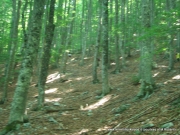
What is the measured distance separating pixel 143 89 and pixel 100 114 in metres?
2.55

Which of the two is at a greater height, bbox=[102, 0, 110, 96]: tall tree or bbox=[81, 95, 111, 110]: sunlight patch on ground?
bbox=[102, 0, 110, 96]: tall tree

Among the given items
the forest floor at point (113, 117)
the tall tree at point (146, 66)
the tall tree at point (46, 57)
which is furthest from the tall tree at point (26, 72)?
the tall tree at point (146, 66)

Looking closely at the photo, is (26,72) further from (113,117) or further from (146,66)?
(146,66)

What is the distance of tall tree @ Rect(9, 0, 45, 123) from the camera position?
7060mm

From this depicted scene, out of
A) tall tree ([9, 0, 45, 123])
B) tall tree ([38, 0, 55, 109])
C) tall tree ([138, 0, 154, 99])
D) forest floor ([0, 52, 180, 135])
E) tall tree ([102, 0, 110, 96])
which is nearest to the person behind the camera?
forest floor ([0, 52, 180, 135])

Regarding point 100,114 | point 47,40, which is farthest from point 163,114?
point 47,40

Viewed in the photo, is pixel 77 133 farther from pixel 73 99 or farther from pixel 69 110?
pixel 73 99

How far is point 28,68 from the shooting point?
24.0 feet

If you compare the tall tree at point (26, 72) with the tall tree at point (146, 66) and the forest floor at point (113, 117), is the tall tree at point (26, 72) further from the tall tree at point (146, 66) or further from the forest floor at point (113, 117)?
the tall tree at point (146, 66)

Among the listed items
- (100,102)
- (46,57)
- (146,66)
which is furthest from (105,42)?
(46,57)

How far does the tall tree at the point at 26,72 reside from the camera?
706 cm

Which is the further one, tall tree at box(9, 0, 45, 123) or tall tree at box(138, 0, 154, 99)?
tall tree at box(138, 0, 154, 99)

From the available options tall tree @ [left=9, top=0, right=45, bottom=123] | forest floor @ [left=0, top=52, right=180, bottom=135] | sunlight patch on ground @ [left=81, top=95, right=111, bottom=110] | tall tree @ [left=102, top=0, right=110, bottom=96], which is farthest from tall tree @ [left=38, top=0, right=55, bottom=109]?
tall tree @ [left=9, top=0, right=45, bottom=123]

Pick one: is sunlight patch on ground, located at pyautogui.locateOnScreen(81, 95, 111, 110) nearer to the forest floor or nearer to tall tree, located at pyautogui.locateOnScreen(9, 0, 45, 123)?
the forest floor
